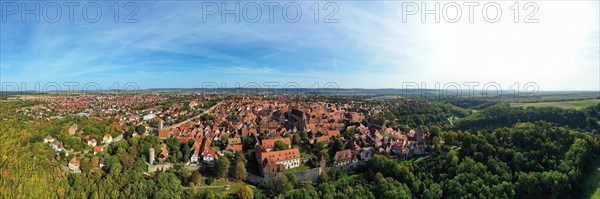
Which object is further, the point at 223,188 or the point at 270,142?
the point at 270,142

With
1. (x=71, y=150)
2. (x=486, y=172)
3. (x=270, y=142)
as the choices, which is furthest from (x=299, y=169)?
(x=71, y=150)

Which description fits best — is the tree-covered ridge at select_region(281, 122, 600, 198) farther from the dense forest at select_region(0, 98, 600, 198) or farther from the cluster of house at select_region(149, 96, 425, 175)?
the cluster of house at select_region(149, 96, 425, 175)

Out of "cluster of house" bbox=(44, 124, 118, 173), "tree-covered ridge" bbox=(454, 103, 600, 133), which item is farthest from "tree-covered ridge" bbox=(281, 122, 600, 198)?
"tree-covered ridge" bbox=(454, 103, 600, 133)

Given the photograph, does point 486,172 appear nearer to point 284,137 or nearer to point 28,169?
point 284,137

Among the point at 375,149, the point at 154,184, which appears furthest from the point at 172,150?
the point at 375,149

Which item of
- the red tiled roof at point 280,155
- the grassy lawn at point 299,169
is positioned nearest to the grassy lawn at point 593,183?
the grassy lawn at point 299,169

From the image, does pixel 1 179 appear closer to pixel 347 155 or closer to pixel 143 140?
pixel 143 140

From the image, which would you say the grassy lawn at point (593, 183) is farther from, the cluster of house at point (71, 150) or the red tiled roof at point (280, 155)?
the cluster of house at point (71, 150)
